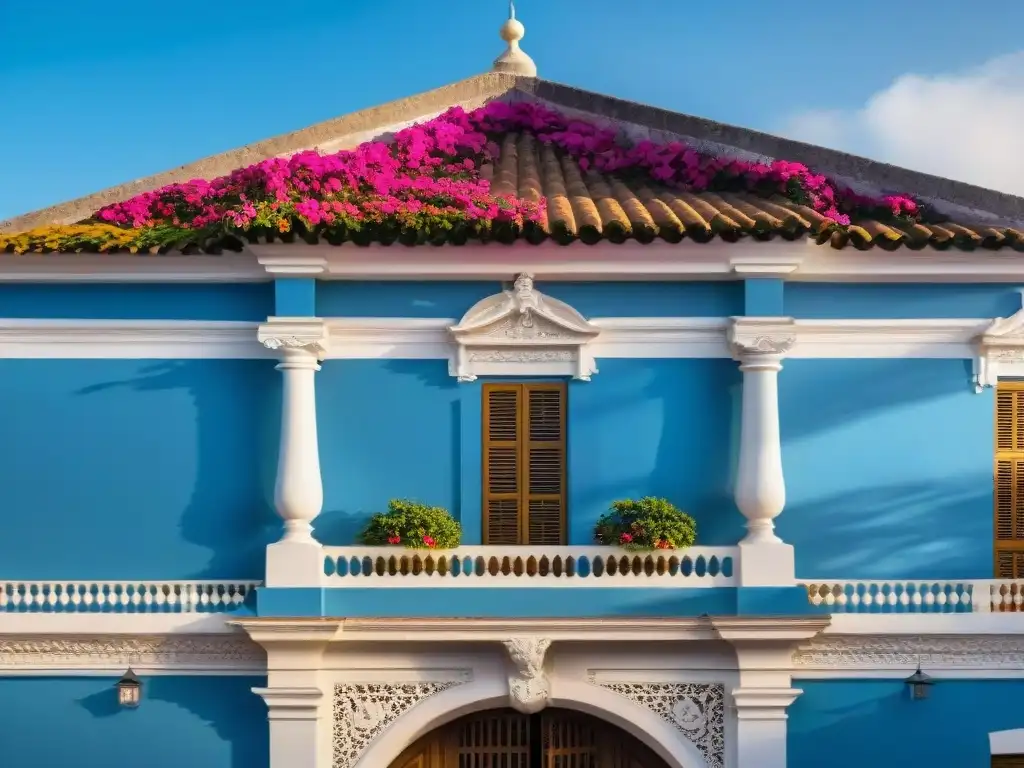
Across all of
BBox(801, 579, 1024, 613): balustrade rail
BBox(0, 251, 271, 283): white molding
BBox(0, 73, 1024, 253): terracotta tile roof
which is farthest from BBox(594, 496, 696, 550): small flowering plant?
BBox(0, 251, 271, 283): white molding

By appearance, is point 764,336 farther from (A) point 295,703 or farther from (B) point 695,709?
(A) point 295,703

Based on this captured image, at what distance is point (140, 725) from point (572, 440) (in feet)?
15.1

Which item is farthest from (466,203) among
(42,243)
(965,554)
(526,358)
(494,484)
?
(965,554)

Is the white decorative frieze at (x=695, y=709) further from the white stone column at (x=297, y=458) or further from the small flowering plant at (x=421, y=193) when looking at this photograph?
the small flowering plant at (x=421, y=193)

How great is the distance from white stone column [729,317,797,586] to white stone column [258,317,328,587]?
3.71 m

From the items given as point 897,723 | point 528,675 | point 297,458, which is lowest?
point 897,723

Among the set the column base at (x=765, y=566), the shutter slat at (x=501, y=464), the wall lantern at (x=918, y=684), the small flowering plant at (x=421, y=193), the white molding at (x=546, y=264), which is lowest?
the wall lantern at (x=918, y=684)

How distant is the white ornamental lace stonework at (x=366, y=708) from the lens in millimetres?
10172

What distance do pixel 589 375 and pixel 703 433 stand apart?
46.0 inches

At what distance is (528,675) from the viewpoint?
1002 cm

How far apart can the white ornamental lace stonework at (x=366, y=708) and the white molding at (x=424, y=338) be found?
2962 millimetres

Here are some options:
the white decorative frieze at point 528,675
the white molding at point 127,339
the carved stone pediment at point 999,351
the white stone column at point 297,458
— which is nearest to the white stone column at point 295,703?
the white stone column at point 297,458

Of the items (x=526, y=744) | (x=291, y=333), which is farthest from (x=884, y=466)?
(x=291, y=333)

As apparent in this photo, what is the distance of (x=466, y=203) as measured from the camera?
407 inches
